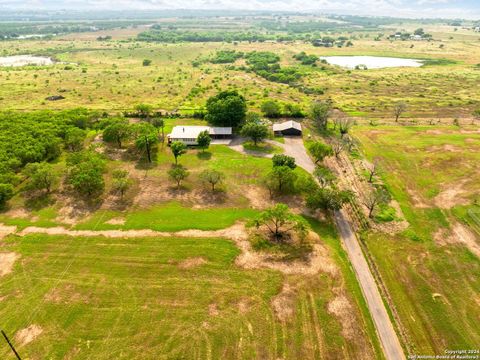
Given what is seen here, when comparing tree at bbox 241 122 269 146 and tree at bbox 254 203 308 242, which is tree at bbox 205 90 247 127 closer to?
tree at bbox 241 122 269 146

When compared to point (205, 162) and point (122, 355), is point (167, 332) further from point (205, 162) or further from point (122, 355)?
point (205, 162)

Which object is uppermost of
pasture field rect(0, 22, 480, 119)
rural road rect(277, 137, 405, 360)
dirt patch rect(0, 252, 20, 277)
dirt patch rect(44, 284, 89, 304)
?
dirt patch rect(0, 252, 20, 277)

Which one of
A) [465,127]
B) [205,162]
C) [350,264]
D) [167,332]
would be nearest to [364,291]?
[350,264]

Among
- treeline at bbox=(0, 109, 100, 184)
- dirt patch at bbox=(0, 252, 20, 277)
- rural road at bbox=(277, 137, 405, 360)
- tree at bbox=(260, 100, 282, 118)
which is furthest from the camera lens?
tree at bbox=(260, 100, 282, 118)

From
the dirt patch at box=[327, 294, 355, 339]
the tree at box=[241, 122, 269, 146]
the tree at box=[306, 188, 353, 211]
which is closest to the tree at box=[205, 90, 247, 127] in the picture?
the tree at box=[241, 122, 269, 146]

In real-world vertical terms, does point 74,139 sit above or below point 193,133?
above

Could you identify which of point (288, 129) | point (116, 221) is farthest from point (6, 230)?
point (288, 129)

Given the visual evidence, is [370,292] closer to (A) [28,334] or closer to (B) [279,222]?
(B) [279,222]
